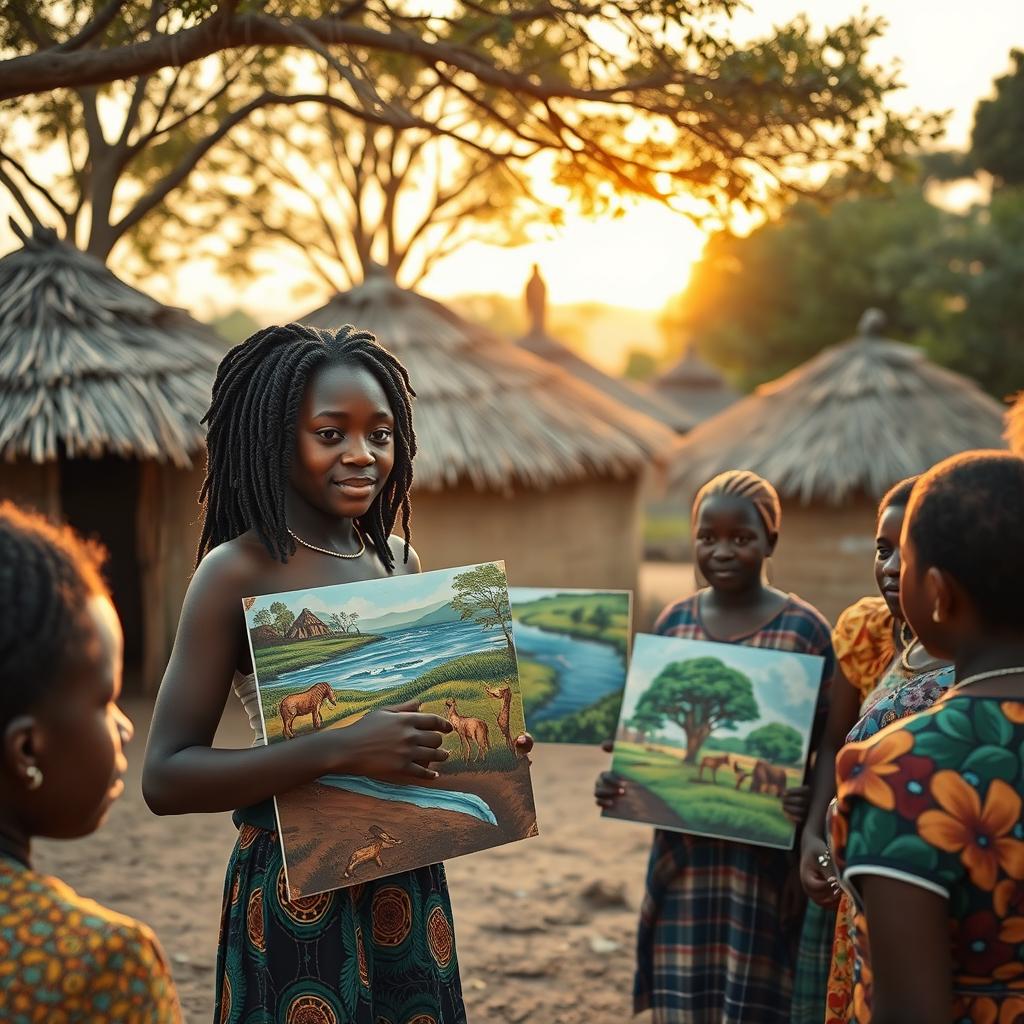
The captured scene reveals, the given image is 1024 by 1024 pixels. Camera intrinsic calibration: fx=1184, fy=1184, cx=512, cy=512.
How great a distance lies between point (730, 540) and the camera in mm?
3295

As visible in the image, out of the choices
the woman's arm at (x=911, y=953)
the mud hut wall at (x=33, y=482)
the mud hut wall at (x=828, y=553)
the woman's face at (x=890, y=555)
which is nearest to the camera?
the woman's arm at (x=911, y=953)

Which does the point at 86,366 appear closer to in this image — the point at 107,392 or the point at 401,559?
the point at 107,392

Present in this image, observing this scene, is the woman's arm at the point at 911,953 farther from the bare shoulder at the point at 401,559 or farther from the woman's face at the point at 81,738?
the bare shoulder at the point at 401,559

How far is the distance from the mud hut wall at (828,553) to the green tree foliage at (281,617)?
1080cm

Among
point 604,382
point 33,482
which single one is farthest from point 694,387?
point 33,482

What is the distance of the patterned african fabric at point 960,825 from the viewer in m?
1.44

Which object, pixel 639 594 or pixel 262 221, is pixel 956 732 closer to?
pixel 639 594

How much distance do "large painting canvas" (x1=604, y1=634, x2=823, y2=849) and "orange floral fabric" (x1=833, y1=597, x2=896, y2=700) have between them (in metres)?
0.19

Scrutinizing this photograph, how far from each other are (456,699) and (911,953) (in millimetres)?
905

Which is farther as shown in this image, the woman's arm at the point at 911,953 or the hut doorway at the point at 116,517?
the hut doorway at the point at 116,517

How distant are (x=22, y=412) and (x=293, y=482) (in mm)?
7128

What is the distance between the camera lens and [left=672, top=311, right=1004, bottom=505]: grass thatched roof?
12219 mm

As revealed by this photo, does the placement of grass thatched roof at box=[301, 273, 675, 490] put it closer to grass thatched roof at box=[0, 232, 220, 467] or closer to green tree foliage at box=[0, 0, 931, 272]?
grass thatched roof at box=[0, 232, 220, 467]

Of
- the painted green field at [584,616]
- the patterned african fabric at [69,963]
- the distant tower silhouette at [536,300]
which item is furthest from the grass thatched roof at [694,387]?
the patterned african fabric at [69,963]
